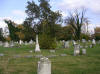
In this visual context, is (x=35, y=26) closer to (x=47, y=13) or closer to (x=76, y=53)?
(x=47, y=13)

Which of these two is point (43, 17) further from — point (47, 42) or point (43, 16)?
point (47, 42)

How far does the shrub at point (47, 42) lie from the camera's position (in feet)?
84.7

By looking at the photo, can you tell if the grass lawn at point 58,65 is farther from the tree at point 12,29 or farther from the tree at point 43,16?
the tree at point 12,29

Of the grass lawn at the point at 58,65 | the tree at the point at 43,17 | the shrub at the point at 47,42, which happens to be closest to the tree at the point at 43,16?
the tree at the point at 43,17

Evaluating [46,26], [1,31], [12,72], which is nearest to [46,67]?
[12,72]

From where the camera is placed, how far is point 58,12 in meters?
30.3

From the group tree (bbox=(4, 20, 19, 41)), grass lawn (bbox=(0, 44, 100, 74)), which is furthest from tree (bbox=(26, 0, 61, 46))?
tree (bbox=(4, 20, 19, 41))

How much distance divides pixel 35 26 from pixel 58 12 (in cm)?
525

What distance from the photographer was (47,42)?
26.0 m

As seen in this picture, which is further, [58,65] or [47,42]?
[47,42]

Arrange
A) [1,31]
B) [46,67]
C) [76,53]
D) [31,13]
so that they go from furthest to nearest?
[1,31]
[31,13]
[76,53]
[46,67]

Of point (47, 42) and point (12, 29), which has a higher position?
point (12, 29)

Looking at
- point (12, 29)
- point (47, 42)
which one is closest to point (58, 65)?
point (47, 42)

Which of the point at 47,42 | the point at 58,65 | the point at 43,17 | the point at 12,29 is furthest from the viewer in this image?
the point at 12,29
